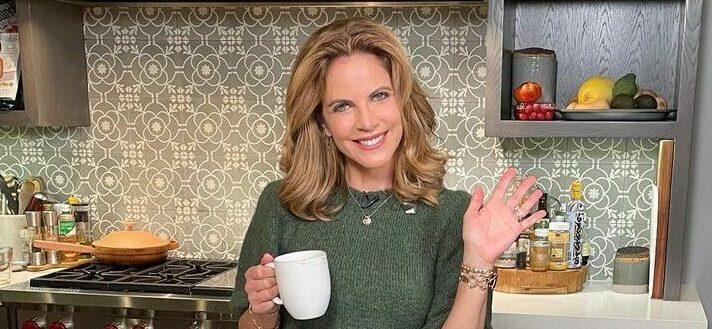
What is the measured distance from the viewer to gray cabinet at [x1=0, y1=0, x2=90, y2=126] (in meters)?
2.39

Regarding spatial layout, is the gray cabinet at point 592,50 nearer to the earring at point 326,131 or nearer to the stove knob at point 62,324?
the earring at point 326,131

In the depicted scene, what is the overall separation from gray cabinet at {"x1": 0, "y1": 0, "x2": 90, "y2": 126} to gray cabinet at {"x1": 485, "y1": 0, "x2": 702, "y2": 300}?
153cm

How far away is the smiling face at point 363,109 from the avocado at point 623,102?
1.01m

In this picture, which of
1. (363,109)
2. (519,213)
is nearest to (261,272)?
(363,109)

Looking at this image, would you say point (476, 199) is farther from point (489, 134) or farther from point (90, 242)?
point (90, 242)

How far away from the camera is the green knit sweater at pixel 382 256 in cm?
140

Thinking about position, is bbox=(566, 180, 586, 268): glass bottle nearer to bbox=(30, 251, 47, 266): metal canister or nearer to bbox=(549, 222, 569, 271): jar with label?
bbox=(549, 222, 569, 271): jar with label

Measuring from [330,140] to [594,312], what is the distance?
1.08 meters

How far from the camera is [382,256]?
143 cm

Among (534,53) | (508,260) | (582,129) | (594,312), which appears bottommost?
(594,312)

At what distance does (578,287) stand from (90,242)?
1.82m

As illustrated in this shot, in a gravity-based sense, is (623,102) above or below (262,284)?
above

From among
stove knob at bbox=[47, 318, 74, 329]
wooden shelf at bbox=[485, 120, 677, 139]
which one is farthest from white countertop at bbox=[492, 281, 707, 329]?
stove knob at bbox=[47, 318, 74, 329]

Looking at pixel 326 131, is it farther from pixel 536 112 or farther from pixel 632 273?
pixel 632 273
